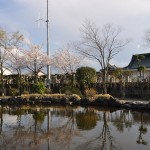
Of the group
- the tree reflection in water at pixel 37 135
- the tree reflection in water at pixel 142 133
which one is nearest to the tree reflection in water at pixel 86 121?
the tree reflection in water at pixel 37 135

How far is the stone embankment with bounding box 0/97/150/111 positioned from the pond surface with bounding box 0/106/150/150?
238 centimetres

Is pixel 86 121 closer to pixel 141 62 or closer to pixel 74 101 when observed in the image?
pixel 74 101

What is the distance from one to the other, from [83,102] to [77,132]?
1344 centimetres

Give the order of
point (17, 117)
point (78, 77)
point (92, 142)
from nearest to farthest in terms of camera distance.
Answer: point (92, 142)
point (17, 117)
point (78, 77)

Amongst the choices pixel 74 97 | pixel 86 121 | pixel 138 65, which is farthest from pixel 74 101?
pixel 138 65

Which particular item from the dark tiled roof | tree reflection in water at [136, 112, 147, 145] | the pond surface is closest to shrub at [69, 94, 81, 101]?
the pond surface

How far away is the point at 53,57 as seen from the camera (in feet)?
156

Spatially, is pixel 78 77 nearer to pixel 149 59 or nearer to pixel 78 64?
pixel 78 64

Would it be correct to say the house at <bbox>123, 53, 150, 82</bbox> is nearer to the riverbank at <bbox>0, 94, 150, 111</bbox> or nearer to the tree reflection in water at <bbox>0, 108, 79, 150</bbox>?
the riverbank at <bbox>0, 94, 150, 111</bbox>

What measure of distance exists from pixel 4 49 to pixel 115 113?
72.8ft

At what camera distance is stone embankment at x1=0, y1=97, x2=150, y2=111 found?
935 inches

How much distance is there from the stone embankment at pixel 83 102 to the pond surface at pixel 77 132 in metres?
2.38

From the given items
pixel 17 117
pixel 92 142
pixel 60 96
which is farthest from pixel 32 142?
pixel 60 96

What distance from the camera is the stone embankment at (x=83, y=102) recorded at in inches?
935
